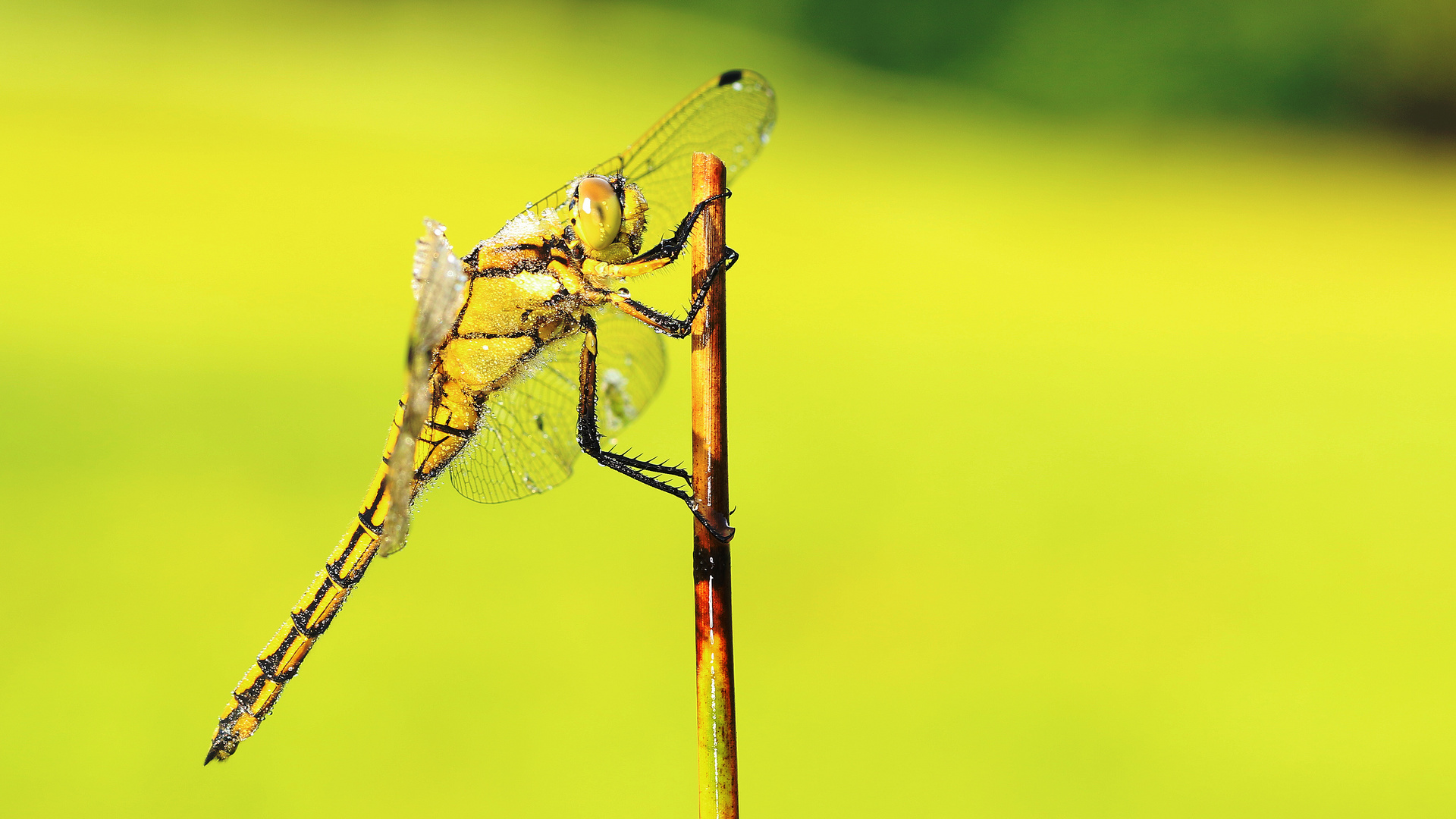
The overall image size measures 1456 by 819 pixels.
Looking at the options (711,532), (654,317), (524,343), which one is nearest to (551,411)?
(524,343)

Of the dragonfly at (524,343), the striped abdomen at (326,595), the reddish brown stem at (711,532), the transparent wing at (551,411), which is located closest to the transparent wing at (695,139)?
the dragonfly at (524,343)

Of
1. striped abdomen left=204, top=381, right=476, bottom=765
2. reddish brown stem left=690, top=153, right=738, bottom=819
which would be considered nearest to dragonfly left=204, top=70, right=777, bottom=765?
striped abdomen left=204, top=381, right=476, bottom=765

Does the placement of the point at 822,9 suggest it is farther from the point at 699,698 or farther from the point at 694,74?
the point at 699,698

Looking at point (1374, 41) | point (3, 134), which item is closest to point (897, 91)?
point (1374, 41)

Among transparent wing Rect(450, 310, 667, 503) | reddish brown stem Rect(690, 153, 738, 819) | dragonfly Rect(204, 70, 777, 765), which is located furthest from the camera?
transparent wing Rect(450, 310, 667, 503)

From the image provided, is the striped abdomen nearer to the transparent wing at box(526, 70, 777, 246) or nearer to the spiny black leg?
the spiny black leg

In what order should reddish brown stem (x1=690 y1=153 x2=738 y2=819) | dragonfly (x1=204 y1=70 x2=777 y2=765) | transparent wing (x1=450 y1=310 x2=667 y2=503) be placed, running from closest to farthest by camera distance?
reddish brown stem (x1=690 y1=153 x2=738 y2=819) < dragonfly (x1=204 y1=70 x2=777 y2=765) < transparent wing (x1=450 y1=310 x2=667 y2=503)

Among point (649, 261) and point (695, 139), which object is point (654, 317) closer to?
point (649, 261)

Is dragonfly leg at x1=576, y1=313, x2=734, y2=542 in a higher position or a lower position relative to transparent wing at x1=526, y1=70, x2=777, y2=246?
lower
